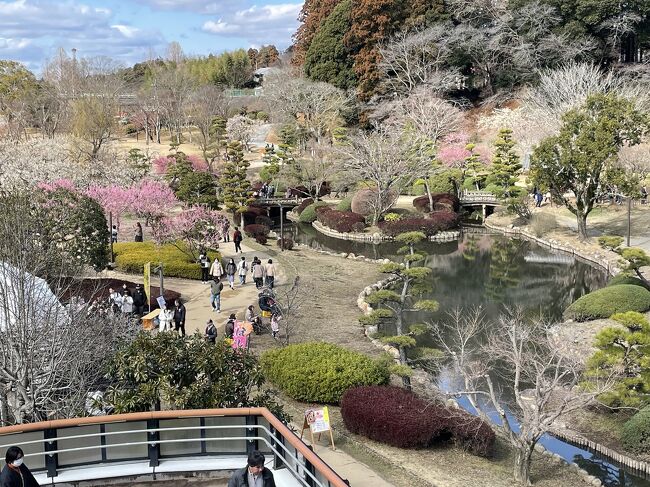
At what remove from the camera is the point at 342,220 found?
1547 inches

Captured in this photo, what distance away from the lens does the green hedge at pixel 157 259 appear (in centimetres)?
2622

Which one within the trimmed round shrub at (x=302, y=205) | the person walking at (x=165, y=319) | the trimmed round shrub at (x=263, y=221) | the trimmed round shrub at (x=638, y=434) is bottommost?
the trimmed round shrub at (x=638, y=434)

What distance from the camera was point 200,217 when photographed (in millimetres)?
28453

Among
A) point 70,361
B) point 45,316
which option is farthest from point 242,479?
point 45,316

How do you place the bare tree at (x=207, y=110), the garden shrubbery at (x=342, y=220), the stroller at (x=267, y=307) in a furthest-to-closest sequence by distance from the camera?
the bare tree at (x=207, y=110) < the garden shrubbery at (x=342, y=220) < the stroller at (x=267, y=307)

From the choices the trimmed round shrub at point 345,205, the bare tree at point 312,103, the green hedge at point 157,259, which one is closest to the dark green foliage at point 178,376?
the green hedge at point 157,259

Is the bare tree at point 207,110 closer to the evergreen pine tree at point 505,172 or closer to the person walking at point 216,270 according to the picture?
the evergreen pine tree at point 505,172

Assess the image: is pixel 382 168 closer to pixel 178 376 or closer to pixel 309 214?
pixel 309 214

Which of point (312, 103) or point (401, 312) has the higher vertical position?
point (312, 103)

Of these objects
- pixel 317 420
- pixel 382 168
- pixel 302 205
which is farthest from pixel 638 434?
pixel 302 205

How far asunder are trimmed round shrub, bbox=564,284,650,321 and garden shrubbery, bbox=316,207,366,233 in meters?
17.3

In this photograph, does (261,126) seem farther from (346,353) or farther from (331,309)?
(346,353)

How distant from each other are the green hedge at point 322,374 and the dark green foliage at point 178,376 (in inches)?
128

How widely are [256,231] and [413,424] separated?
23.6 meters
